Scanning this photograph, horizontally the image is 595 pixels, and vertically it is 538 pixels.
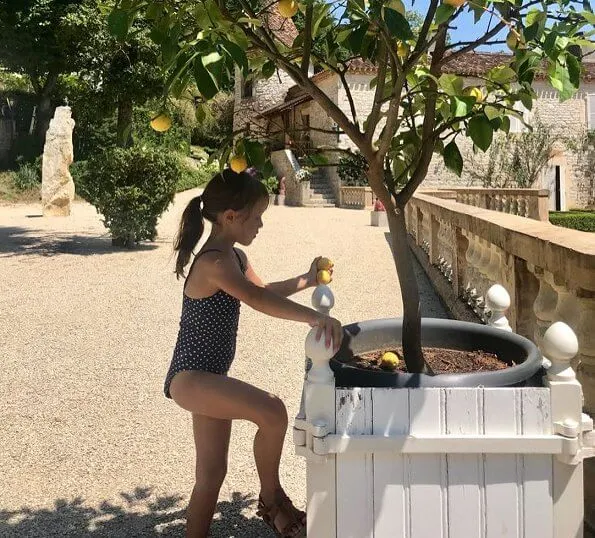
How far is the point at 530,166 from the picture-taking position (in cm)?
2291

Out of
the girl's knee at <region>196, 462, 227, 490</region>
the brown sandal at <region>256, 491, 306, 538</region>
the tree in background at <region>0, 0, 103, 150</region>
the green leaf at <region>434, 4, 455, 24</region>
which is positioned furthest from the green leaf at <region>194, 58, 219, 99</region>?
the tree in background at <region>0, 0, 103, 150</region>

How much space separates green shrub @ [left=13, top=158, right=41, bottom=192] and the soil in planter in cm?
2479

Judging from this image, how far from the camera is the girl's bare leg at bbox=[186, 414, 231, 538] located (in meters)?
2.19

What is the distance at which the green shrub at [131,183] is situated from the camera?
10.6 m

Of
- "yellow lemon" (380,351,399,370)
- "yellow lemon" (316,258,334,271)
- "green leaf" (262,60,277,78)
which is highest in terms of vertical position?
"green leaf" (262,60,277,78)

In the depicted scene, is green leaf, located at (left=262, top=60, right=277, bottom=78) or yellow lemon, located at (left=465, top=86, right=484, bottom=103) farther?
green leaf, located at (left=262, top=60, right=277, bottom=78)

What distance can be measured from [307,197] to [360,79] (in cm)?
459

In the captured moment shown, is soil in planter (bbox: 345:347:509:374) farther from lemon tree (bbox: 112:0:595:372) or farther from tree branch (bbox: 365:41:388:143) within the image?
tree branch (bbox: 365:41:388:143)

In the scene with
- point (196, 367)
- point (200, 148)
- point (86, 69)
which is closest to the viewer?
point (196, 367)

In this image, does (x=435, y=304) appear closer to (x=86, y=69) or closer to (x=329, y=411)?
(x=329, y=411)

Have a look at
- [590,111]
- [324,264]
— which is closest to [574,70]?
[324,264]

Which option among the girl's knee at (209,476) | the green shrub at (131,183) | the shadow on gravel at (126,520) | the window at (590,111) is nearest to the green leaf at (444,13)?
the girl's knee at (209,476)

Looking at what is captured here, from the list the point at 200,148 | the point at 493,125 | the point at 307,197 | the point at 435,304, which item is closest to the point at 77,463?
the point at 493,125

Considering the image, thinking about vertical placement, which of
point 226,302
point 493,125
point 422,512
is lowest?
point 422,512
